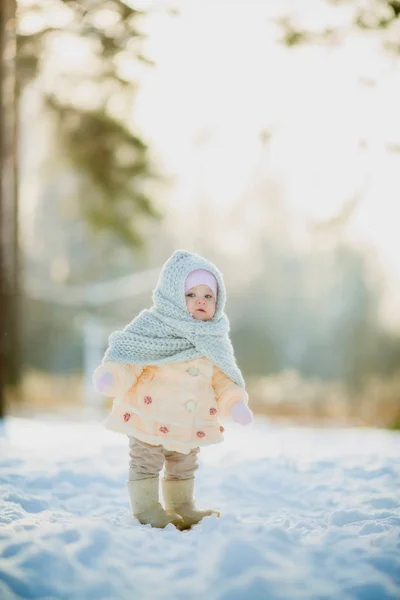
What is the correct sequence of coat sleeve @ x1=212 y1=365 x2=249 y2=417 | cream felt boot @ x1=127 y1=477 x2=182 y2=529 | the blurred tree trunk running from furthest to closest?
the blurred tree trunk
coat sleeve @ x1=212 y1=365 x2=249 y2=417
cream felt boot @ x1=127 y1=477 x2=182 y2=529

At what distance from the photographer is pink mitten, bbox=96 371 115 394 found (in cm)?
234

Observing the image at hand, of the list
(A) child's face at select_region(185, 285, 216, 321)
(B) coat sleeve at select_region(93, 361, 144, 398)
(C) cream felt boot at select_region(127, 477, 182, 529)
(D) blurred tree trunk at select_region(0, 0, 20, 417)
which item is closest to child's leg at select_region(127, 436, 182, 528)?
(C) cream felt boot at select_region(127, 477, 182, 529)

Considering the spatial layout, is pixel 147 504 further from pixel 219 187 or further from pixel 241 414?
pixel 219 187

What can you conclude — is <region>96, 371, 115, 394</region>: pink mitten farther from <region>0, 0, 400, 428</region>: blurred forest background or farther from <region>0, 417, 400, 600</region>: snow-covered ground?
<region>0, 0, 400, 428</region>: blurred forest background

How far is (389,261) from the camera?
9.61m

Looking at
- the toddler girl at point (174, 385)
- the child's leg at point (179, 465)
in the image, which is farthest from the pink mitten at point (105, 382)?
the child's leg at point (179, 465)

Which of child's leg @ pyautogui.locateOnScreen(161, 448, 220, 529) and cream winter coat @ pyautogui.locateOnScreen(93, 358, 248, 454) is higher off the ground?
cream winter coat @ pyautogui.locateOnScreen(93, 358, 248, 454)

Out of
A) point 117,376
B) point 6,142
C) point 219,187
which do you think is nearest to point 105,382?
point 117,376

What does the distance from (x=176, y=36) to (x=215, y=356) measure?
5.35 metres

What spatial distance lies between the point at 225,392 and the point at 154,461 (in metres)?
0.35

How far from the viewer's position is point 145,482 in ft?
7.84

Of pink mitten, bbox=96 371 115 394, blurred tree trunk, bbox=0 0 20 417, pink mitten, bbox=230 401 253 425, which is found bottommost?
pink mitten, bbox=230 401 253 425

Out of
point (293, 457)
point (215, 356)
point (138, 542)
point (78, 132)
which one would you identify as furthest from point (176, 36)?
point (138, 542)

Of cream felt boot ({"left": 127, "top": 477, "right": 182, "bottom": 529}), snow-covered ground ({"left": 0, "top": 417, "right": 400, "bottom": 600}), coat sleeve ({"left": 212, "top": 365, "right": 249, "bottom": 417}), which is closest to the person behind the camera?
snow-covered ground ({"left": 0, "top": 417, "right": 400, "bottom": 600})
